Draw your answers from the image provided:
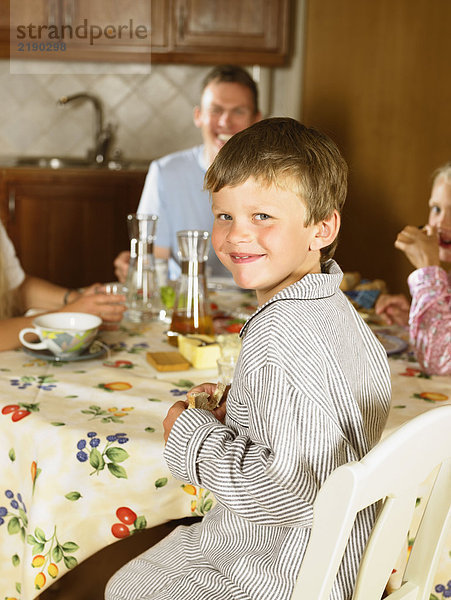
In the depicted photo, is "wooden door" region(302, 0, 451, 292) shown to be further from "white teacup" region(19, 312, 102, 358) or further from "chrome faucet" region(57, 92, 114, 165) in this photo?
"white teacup" region(19, 312, 102, 358)

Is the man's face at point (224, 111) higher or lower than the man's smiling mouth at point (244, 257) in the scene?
higher

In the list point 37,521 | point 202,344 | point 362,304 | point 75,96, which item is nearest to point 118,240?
point 75,96

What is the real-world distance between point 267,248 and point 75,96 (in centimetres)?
323

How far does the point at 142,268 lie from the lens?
1.71 m

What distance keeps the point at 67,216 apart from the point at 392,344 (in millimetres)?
2295

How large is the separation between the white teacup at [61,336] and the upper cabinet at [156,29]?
8.13 feet

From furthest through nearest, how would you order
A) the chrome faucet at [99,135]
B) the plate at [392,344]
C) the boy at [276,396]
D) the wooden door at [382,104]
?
1. the chrome faucet at [99,135]
2. the wooden door at [382,104]
3. the plate at [392,344]
4. the boy at [276,396]

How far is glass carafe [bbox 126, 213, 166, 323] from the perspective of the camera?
169 centimetres

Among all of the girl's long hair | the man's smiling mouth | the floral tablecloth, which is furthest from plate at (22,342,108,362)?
the man's smiling mouth

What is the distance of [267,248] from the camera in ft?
2.86

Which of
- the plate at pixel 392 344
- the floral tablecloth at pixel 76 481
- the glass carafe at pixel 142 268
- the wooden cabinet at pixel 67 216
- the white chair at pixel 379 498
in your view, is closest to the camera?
the white chair at pixel 379 498

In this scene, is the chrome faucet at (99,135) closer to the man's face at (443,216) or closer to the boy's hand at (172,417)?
the man's face at (443,216)

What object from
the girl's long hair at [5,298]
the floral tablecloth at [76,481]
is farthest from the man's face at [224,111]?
the floral tablecloth at [76,481]

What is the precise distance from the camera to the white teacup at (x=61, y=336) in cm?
131
